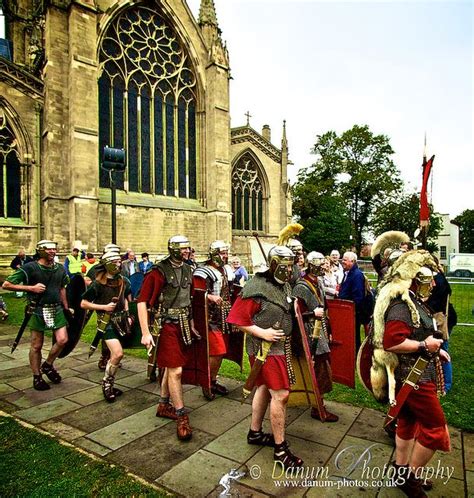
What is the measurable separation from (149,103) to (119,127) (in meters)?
2.46

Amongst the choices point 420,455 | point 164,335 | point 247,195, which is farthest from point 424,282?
point 247,195

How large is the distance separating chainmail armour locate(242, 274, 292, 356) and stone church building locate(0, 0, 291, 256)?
46.3ft

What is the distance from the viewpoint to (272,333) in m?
2.94

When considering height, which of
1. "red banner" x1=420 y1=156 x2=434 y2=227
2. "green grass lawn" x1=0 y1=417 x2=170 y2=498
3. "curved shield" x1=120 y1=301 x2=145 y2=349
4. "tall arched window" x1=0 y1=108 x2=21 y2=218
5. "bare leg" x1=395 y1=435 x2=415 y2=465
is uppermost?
"tall arched window" x1=0 y1=108 x2=21 y2=218

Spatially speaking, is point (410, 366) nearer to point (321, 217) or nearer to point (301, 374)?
point (301, 374)

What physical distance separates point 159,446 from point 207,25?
76.6 ft

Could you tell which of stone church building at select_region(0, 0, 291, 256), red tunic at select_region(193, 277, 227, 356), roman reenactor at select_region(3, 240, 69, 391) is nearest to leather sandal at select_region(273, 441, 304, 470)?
red tunic at select_region(193, 277, 227, 356)

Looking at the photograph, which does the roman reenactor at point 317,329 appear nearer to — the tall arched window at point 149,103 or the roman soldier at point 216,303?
the roman soldier at point 216,303

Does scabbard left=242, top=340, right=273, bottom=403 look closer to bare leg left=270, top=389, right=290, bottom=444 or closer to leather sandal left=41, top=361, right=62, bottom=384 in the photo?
bare leg left=270, top=389, right=290, bottom=444

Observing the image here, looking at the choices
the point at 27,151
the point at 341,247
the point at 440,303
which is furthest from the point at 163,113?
the point at 341,247

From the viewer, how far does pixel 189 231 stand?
20000mm

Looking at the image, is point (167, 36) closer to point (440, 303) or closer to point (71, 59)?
point (71, 59)

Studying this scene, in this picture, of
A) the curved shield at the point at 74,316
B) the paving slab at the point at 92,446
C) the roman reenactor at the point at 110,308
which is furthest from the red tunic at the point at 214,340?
the curved shield at the point at 74,316

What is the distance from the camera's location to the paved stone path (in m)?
2.81
